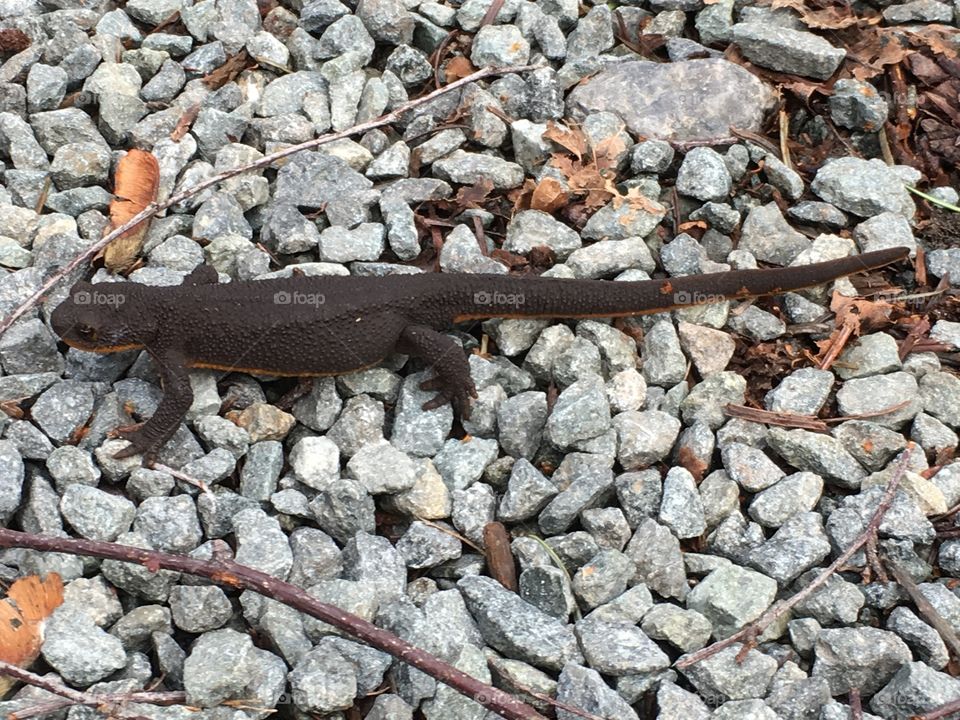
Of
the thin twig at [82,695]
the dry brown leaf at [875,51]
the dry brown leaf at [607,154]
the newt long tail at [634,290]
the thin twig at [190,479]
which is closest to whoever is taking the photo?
the thin twig at [82,695]

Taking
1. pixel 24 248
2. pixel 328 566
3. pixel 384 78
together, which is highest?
pixel 384 78

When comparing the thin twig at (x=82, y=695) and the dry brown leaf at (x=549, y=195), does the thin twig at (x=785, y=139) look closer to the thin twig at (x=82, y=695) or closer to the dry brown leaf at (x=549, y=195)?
the dry brown leaf at (x=549, y=195)

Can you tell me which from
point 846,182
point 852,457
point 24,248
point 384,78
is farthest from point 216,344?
point 846,182

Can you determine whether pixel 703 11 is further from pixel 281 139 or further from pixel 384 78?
pixel 281 139

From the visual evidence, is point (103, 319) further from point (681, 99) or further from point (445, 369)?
point (681, 99)

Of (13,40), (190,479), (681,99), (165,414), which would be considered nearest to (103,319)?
(165,414)

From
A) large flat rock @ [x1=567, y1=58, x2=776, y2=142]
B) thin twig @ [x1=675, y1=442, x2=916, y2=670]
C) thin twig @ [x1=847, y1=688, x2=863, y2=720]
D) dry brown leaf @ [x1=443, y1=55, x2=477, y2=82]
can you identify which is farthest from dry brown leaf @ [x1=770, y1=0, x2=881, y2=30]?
thin twig @ [x1=847, y1=688, x2=863, y2=720]

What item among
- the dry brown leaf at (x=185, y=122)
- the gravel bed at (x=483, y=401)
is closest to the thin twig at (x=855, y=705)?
the gravel bed at (x=483, y=401)
